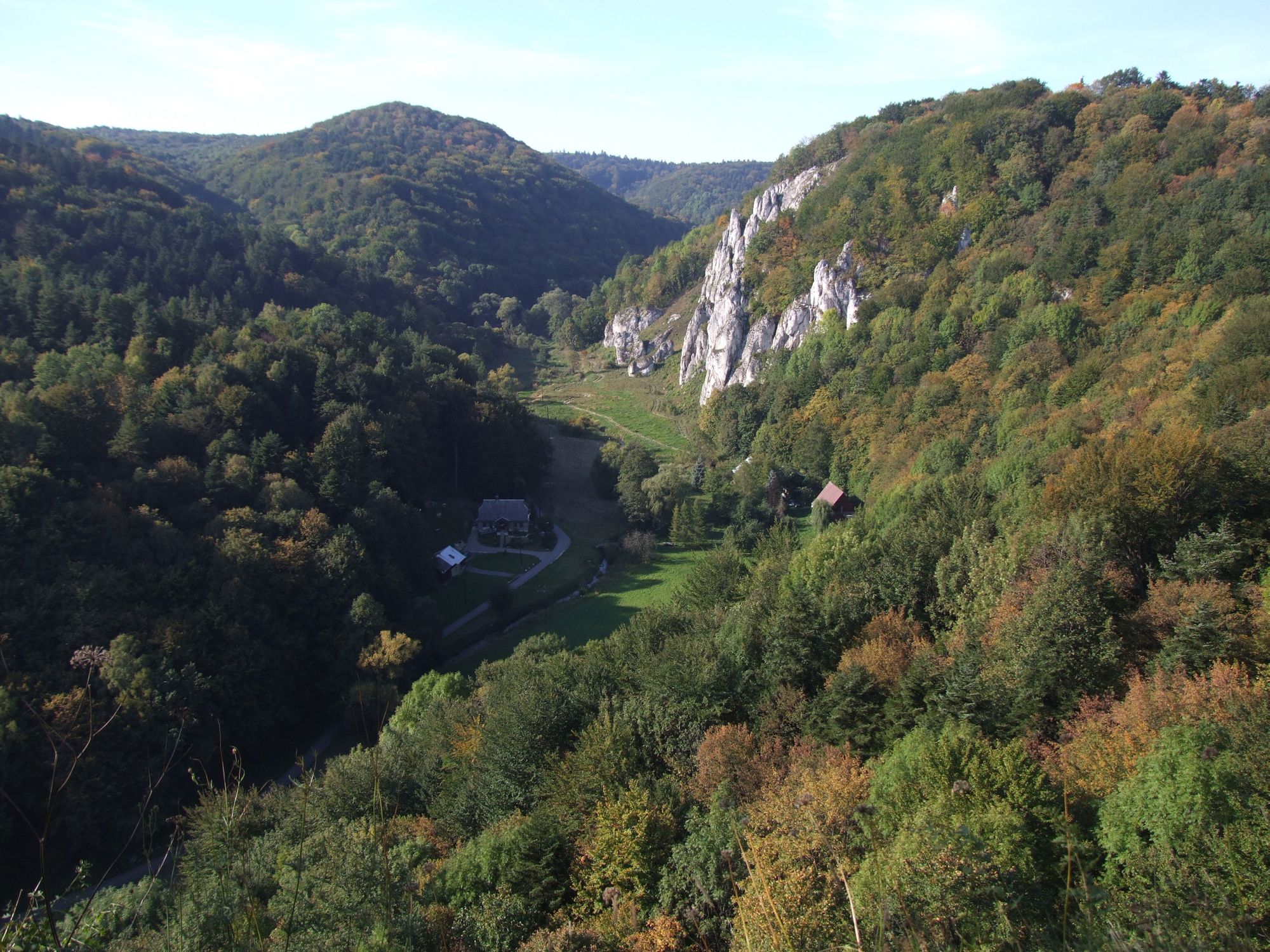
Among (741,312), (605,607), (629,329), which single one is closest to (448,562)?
(605,607)

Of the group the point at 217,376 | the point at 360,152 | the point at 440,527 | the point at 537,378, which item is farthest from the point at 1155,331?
the point at 360,152

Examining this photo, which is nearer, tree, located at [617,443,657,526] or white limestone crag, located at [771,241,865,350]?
tree, located at [617,443,657,526]

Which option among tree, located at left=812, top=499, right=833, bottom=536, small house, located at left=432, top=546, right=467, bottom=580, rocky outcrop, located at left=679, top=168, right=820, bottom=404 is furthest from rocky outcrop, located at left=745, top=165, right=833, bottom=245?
small house, located at left=432, top=546, right=467, bottom=580

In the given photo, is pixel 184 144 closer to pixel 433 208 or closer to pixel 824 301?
pixel 433 208

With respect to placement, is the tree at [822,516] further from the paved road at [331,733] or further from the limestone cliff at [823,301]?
the limestone cliff at [823,301]

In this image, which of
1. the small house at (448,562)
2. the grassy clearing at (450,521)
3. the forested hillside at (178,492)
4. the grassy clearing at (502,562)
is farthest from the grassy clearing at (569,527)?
the grassy clearing at (450,521)

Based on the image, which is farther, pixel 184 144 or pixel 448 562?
pixel 184 144

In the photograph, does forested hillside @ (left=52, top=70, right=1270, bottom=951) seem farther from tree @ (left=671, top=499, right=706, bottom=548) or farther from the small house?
the small house
